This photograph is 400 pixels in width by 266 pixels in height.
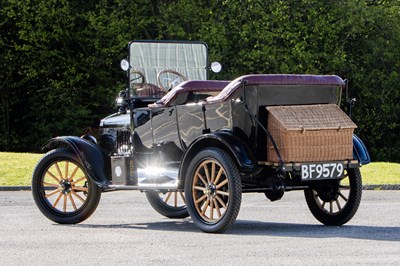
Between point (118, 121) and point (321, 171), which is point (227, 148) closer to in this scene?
point (321, 171)

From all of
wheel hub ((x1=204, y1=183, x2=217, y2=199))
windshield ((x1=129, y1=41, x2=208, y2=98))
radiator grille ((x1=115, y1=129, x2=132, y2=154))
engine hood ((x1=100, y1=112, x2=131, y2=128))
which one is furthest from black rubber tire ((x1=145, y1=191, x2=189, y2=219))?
wheel hub ((x1=204, y1=183, x2=217, y2=199))

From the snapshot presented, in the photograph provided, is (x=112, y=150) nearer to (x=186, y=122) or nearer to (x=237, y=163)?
(x=186, y=122)

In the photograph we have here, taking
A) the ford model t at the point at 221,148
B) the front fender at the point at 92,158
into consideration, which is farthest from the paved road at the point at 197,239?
the front fender at the point at 92,158

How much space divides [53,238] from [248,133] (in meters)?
2.17

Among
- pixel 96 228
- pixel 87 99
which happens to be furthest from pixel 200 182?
pixel 87 99

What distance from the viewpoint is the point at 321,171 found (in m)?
9.60

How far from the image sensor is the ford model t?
9.52 metres

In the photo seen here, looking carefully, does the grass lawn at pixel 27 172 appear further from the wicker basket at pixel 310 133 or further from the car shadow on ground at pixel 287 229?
the wicker basket at pixel 310 133

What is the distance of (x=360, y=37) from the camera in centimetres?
3300

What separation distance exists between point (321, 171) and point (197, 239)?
1.41 meters

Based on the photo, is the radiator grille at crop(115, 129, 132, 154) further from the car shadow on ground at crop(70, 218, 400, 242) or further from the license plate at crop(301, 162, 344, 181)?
the license plate at crop(301, 162, 344, 181)

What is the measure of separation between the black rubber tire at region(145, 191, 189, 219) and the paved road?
18 cm

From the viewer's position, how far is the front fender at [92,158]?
10.9 meters

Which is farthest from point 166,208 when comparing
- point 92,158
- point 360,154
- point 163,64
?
point 360,154
